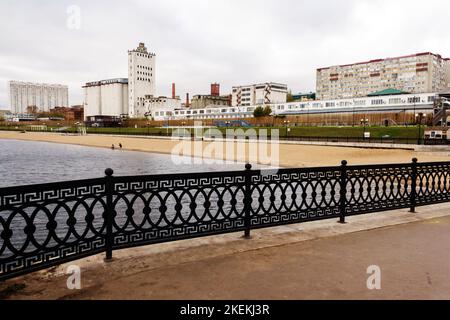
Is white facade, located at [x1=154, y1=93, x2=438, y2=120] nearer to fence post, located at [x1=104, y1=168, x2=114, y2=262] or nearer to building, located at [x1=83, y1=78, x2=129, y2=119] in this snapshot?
building, located at [x1=83, y1=78, x2=129, y2=119]

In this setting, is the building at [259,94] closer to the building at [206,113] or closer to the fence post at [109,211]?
the building at [206,113]

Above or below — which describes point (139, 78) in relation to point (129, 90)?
above

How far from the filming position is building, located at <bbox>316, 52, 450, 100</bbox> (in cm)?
10906

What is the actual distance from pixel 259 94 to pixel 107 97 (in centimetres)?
6033

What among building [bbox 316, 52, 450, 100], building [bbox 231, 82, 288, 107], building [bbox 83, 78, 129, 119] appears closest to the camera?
building [bbox 316, 52, 450, 100]

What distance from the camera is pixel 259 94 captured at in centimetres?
12756

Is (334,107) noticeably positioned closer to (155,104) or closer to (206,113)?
(206,113)

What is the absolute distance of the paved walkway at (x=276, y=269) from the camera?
4.02 meters

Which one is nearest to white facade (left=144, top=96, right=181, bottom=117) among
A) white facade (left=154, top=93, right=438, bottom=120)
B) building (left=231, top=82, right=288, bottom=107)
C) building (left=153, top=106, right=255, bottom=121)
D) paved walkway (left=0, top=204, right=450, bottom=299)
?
building (left=153, top=106, right=255, bottom=121)

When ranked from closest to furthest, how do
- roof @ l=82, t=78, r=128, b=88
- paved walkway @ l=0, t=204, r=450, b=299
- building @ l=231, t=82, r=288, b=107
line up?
paved walkway @ l=0, t=204, r=450, b=299 < building @ l=231, t=82, r=288, b=107 < roof @ l=82, t=78, r=128, b=88

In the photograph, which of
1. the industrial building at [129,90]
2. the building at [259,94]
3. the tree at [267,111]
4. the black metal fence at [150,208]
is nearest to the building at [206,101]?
the building at [259,94]

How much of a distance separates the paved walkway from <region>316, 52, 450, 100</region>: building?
110 meters

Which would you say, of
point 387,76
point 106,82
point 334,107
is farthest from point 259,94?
point 106,82
